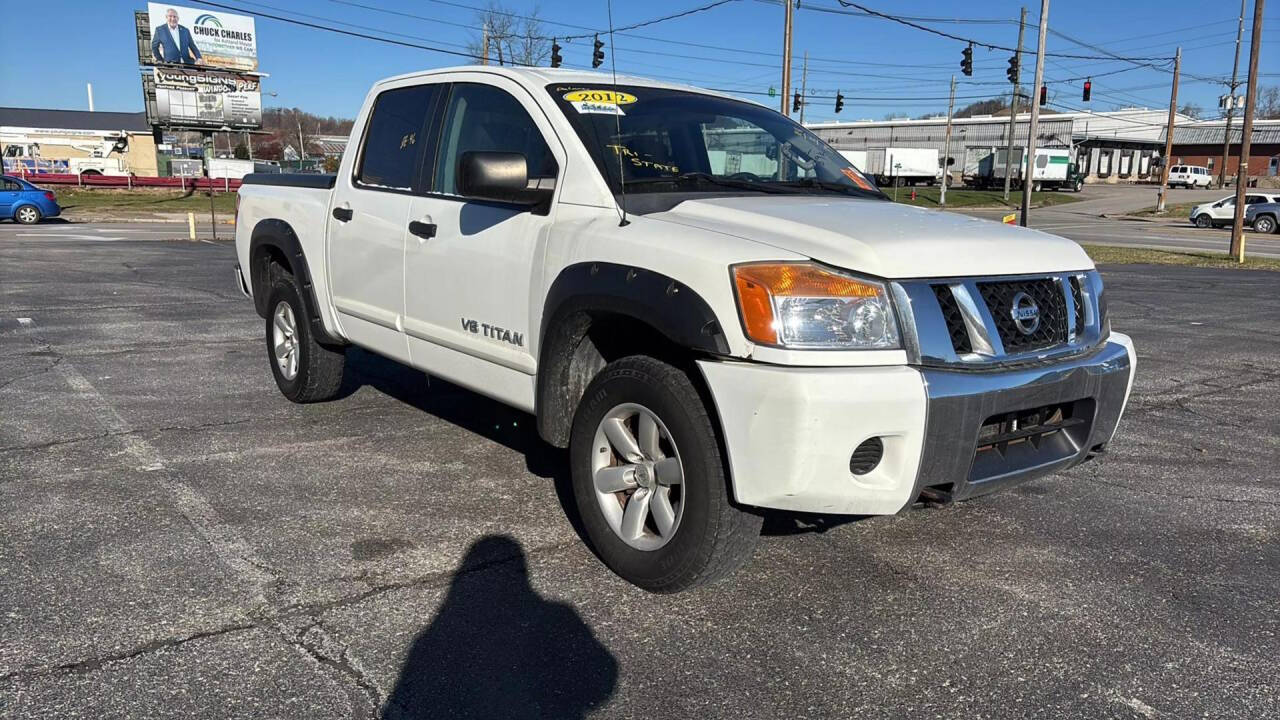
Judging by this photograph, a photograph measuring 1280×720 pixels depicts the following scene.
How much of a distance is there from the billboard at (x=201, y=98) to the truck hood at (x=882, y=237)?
56107 mm

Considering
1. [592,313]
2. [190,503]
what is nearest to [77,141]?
[190,503]

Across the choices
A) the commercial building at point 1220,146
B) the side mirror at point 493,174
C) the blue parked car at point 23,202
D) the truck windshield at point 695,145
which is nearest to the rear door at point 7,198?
the blue parked car at point 23,202

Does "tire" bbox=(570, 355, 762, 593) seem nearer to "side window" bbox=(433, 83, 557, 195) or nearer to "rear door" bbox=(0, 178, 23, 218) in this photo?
"side window" bbox=(433, 83, 557, 195)

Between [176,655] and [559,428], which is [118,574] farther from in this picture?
[559,428]

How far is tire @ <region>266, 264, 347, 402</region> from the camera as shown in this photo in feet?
19.2

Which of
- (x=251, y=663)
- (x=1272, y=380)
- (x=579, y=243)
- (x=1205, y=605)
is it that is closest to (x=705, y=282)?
(x=579, y=243)

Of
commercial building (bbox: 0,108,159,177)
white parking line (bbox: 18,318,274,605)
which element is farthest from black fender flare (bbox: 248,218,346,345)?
commercial building (bbox: 0,108,159,177)

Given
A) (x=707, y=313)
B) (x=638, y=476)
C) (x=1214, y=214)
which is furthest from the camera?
(x=1214, y=214)

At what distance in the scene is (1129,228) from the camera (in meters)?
37.7

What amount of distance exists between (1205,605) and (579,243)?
2.60 m

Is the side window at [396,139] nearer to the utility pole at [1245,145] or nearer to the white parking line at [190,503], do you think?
the white parking line at [190,503]

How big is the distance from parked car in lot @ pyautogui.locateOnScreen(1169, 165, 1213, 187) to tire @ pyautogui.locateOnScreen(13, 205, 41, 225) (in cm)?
7501

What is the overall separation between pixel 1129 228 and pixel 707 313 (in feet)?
130

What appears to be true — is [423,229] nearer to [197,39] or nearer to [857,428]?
[857,428]
